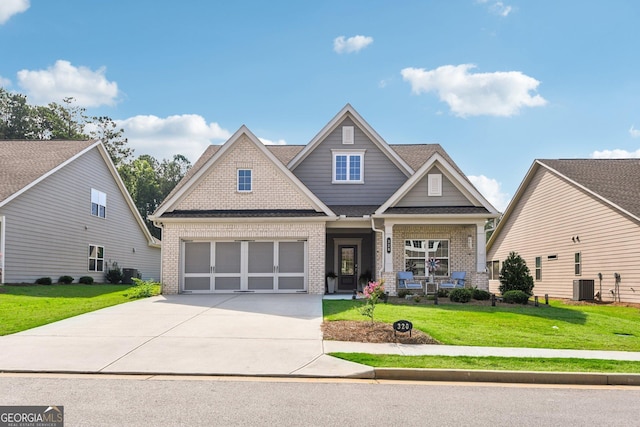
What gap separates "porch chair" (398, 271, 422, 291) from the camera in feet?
67.5

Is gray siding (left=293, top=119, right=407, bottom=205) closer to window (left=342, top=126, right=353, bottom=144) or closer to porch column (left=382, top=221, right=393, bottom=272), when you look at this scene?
window (left=342, top=126, right=353, bottom=144)

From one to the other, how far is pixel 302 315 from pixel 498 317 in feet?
16.7

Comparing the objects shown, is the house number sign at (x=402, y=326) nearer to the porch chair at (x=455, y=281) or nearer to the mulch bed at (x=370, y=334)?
the mulch bed at (x=370, y=334)

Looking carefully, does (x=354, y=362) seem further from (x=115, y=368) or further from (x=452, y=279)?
(x=452, y=279)

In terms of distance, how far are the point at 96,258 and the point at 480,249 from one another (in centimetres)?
2020

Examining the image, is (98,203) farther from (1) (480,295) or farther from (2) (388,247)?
(1) (480,295)

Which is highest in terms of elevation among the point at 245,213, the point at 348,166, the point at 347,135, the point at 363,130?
the point at 363,130

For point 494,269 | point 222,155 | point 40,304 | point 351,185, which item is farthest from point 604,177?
point 40,304

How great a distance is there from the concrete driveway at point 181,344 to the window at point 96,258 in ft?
48.9

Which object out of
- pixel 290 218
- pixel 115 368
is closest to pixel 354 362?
pixel 115 368

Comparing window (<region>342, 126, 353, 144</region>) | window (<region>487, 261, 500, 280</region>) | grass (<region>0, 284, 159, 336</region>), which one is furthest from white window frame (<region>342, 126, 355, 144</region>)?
window (<region>487, 261, 500, 280</region>)

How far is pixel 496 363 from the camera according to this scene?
932 centimetres

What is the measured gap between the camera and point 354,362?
929 centimetres

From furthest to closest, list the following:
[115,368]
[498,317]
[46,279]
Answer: [46,279] → [498,317] → [115,368]
